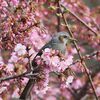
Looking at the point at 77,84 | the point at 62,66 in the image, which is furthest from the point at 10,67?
the point at 77,84

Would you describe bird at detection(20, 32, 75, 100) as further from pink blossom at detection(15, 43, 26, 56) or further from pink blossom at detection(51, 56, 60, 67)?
pink blossom at detection(51, 56, 60, 67)

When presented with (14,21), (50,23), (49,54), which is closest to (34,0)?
(14,21)

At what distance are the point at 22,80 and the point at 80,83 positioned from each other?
4.32 m

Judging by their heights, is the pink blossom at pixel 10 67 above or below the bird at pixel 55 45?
above

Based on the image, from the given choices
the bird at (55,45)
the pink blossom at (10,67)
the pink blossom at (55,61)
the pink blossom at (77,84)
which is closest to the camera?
the pink blossom at (55,61)

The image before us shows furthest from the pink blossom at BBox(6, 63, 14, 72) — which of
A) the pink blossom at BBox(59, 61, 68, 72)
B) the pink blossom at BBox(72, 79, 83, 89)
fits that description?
the pink blossom at BBox(72, 79, 83, 89)

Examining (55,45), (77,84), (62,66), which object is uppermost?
(62,66)

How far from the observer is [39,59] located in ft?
13.8

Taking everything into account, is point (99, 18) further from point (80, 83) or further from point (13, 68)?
point (13, 68)

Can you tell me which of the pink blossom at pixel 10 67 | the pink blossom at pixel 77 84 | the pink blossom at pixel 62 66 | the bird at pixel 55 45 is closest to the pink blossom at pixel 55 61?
the pink blossom at pixel 62 66

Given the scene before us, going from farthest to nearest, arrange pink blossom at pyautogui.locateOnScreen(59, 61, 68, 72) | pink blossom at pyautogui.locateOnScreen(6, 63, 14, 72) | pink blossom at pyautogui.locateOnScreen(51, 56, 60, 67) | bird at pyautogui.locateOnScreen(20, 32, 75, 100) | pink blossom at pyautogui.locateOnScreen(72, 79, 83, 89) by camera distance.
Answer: pink blossom at pyautogui.locateOnScreen(72, 79, 83, 89) → bird at pyautogui.locateOnScreen(20, 32, 75, 100) → pink blossom at pyautogui.locateOnScreen(6, 63, 14, 72) → pink blossom at pyautogui.locateOnScreen(59, 61, 68, 72) → pink blossom at pyautogui.locateOnScreen(51, 56, 60, 67)

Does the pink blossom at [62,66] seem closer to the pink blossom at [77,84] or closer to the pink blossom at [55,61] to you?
the pink blossom at [55,61]

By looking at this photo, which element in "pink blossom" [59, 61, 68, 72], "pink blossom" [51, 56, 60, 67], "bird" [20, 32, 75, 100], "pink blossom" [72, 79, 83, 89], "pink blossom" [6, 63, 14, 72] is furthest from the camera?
"pink blossom" [72, 79, 83, 89]

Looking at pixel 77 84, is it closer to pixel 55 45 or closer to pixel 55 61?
pixel 55 45
